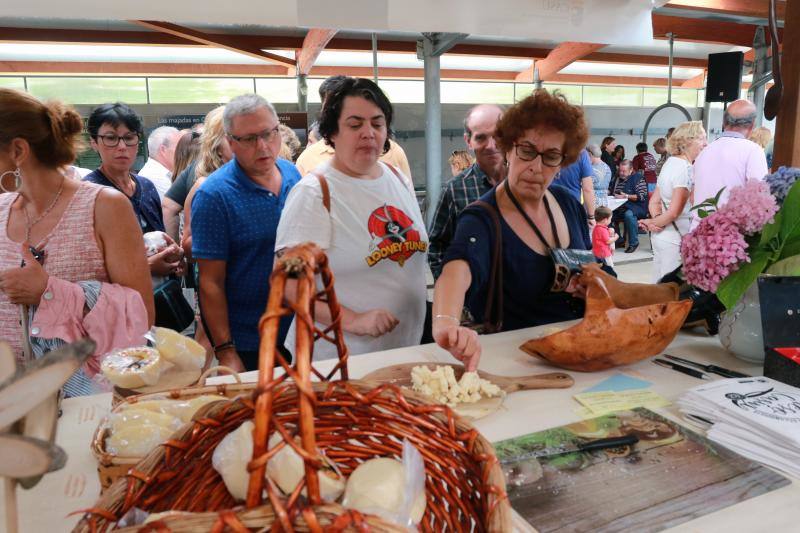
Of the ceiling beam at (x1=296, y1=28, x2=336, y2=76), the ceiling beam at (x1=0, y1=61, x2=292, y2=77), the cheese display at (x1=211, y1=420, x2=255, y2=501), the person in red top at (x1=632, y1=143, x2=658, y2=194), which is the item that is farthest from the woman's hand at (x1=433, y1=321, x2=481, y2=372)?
the person in red top at (x1=632, y1=143, x2=658, y2=194)

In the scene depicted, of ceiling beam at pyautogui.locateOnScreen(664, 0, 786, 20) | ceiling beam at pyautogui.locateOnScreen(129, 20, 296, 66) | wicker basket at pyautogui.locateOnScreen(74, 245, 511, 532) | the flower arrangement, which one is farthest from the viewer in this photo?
ceiling beam at pyautogui.locateOnScreen(129, 20, 296, 66)

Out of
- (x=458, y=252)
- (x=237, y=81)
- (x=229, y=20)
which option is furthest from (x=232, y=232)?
(x=237, y=81)

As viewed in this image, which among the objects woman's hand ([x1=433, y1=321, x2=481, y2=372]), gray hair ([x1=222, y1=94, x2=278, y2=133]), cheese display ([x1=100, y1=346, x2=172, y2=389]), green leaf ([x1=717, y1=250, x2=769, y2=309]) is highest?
gray hair ([x1=222, y1=94, x2=278, y2=133])

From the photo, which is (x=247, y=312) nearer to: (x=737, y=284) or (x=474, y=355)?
(x=474, y=355)

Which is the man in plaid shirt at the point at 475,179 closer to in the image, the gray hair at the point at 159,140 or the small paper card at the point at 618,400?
the small paper card at the point at 618,400

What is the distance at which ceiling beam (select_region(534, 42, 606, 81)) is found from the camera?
780 centimetres

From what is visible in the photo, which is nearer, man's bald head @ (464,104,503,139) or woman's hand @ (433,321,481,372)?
woman's hand @ (433,321,481,372)

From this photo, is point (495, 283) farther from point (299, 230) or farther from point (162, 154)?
point (162, 154)

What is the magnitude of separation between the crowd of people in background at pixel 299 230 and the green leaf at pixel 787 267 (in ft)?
1.80

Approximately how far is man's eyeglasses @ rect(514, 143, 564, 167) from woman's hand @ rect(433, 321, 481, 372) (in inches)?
28.0

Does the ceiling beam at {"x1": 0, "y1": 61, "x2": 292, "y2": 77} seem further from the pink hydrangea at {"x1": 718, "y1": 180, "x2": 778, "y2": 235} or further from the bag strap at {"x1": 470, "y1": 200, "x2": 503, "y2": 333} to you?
the pink hydrangea at {"x1": 718, "y1": 180, "x2": 778, "y2": 235}

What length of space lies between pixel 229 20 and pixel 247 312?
102cm

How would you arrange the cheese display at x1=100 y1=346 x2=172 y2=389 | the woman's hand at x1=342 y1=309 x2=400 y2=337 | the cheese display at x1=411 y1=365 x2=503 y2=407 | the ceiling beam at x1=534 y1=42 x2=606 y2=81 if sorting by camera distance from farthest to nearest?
the ceiling beam at x1=534 y1=42 x2=606 y2=81
the woman's hand at x1=342 y1=309 x2=400 y2=337
the cheese display at x1=411 y1=365 x2=503 y2=407
the cheese display at x1=100 y1=346 x2=172 y2=389

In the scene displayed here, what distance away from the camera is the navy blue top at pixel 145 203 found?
2.69 meters
